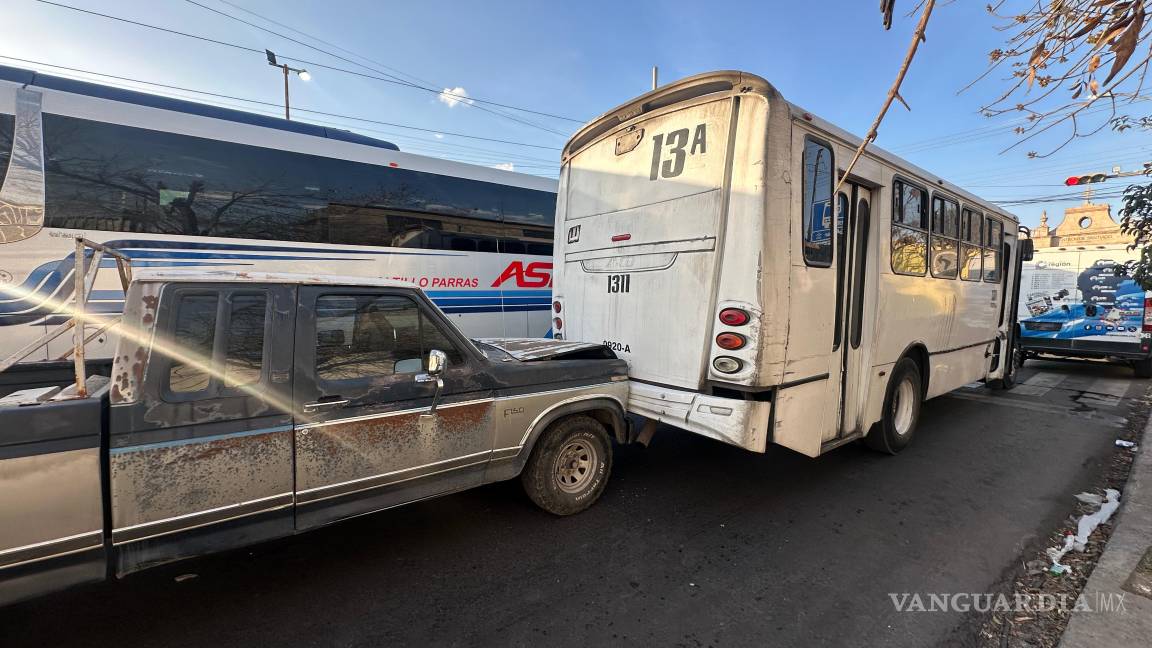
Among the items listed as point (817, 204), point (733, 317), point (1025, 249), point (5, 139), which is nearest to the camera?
point (733, 317)

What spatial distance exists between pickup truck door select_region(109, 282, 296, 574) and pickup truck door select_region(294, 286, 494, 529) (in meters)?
0.11

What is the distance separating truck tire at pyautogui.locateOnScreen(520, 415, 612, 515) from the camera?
3719mm

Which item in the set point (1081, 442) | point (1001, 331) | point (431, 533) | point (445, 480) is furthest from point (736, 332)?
point (1001, 331)

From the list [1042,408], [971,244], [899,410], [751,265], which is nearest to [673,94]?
[751,265]

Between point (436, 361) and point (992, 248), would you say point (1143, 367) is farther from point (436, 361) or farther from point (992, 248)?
point (436, 361)

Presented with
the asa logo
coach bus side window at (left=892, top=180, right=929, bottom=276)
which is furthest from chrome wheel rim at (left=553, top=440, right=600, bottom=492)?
the asa logo

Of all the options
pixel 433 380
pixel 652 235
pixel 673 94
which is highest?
pixel 673 94

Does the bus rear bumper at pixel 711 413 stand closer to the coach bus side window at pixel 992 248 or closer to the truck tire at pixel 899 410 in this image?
the truck tire at pixel 899 410

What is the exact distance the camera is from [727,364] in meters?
3.67

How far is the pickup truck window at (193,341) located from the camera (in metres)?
2.42

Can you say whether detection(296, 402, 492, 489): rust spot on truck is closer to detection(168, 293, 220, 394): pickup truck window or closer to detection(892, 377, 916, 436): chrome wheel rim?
detection(168, 293, 220, 394): pickup truck window

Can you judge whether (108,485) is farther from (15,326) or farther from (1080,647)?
(1080,647)

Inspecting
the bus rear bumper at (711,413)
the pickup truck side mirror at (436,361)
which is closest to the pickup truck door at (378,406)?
the pickup truck side mirror at (436,361)

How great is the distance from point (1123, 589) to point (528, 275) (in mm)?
7813
